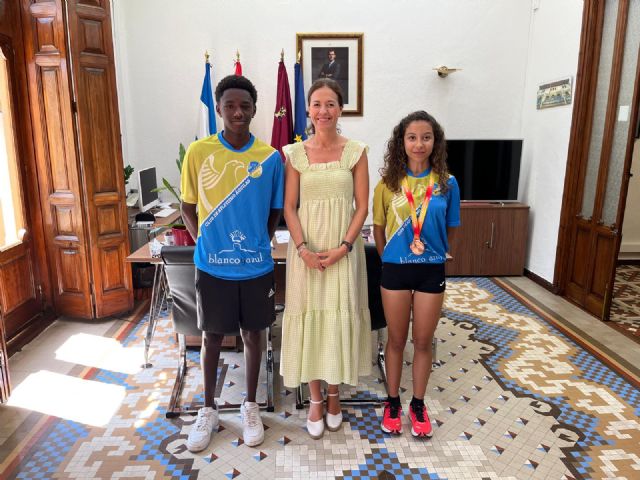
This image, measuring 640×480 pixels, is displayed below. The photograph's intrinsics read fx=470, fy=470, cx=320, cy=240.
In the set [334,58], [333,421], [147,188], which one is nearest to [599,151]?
[334,58]

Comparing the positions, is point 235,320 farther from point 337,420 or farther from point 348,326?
point 337,420

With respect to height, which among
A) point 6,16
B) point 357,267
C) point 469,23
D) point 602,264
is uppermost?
point 469,23

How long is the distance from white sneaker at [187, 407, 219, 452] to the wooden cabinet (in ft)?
10.1

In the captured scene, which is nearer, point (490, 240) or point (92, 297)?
point (92, 297)

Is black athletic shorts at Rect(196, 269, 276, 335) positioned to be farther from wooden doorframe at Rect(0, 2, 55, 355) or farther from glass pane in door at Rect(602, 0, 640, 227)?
glass pane in door at Rect(602, 0, 640, 227)

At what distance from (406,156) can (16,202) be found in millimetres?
2846

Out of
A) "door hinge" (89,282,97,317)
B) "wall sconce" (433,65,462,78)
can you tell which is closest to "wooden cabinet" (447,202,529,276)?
"wall sconce" (433,65,462,78)

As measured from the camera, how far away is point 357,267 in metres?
2.07

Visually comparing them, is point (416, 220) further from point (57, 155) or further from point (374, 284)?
point (57, 155)

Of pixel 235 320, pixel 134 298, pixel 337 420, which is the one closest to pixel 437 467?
pixel 337 420

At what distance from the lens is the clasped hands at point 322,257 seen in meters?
1.94

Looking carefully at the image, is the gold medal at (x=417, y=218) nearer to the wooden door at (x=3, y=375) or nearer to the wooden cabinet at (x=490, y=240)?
the wooden door at (x=3, y=375)

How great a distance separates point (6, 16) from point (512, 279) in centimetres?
466

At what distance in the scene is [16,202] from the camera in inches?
132
